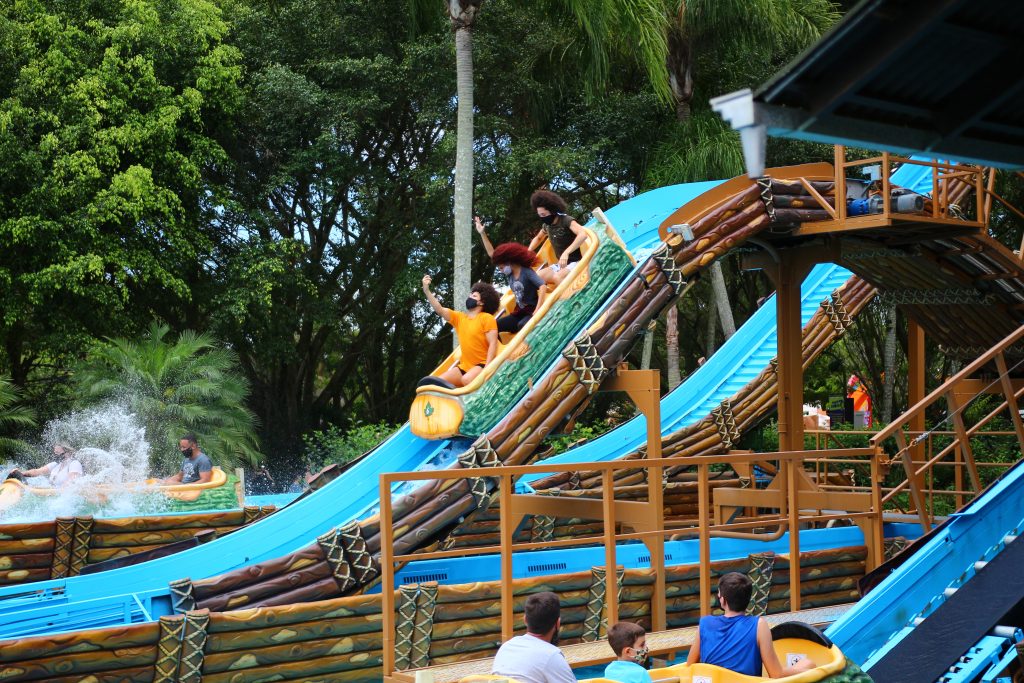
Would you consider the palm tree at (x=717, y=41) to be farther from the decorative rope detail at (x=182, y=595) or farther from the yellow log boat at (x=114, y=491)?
the decorative rope detail at (x=182, y=595)

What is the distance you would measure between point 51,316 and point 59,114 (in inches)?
137

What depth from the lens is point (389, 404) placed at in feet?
92.4

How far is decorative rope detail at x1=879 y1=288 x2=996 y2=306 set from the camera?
12.8 m

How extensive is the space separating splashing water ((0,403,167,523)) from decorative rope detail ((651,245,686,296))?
6.04 metres

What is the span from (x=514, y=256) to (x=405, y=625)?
3.93 m

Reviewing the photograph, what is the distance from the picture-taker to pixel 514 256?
10.6 meters

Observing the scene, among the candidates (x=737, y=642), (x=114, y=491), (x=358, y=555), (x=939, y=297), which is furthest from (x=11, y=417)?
(x=737, y=642)

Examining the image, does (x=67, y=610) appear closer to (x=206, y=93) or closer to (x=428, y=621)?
(x=428, y=621)

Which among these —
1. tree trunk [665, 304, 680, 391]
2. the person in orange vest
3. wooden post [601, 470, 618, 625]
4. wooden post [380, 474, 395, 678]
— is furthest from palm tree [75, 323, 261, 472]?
the person in orange vest

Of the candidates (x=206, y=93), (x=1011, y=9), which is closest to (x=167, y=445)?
(x=206, y=93)

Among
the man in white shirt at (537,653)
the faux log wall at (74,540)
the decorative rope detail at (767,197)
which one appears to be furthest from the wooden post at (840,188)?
the man in white shirt at (537,653)

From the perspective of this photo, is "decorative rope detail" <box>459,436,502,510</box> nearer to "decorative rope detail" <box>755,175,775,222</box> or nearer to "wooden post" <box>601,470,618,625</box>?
"wooden post" <box>601,470,618,625</box>

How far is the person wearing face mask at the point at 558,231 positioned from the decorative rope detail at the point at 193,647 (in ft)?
15.6

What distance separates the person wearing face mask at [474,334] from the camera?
10.2 metres
